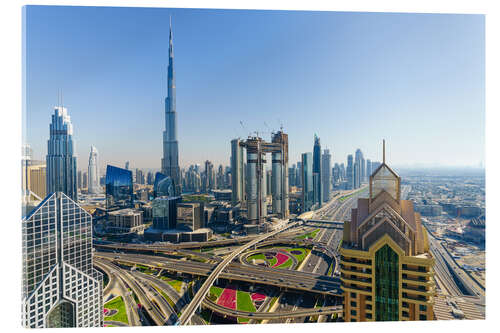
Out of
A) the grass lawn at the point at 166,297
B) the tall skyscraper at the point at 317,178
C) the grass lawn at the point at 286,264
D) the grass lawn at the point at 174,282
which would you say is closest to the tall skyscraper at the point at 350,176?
the tall skyscraper at the point at 317,178

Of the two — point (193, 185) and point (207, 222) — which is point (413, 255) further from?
point (193, 185)

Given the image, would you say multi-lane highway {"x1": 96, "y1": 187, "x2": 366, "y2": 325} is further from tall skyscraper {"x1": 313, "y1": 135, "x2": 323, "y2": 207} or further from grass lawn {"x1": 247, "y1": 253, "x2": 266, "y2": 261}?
tall skyscraper {"x1": 313, "y1": 135, "x2": 323, "y2": 207}

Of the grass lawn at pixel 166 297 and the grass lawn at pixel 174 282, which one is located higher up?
the grass lawn at pixel 166 297

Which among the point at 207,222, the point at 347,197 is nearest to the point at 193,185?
the point at 207,222

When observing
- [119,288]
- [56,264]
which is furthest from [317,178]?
[56,264]

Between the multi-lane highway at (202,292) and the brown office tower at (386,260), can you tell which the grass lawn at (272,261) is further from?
the brown office tower at (386,260)

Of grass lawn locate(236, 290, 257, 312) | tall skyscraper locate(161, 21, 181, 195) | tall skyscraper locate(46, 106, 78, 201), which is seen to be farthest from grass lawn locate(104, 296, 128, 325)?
tall skyscraper locate(161, 21, 181, 195)
